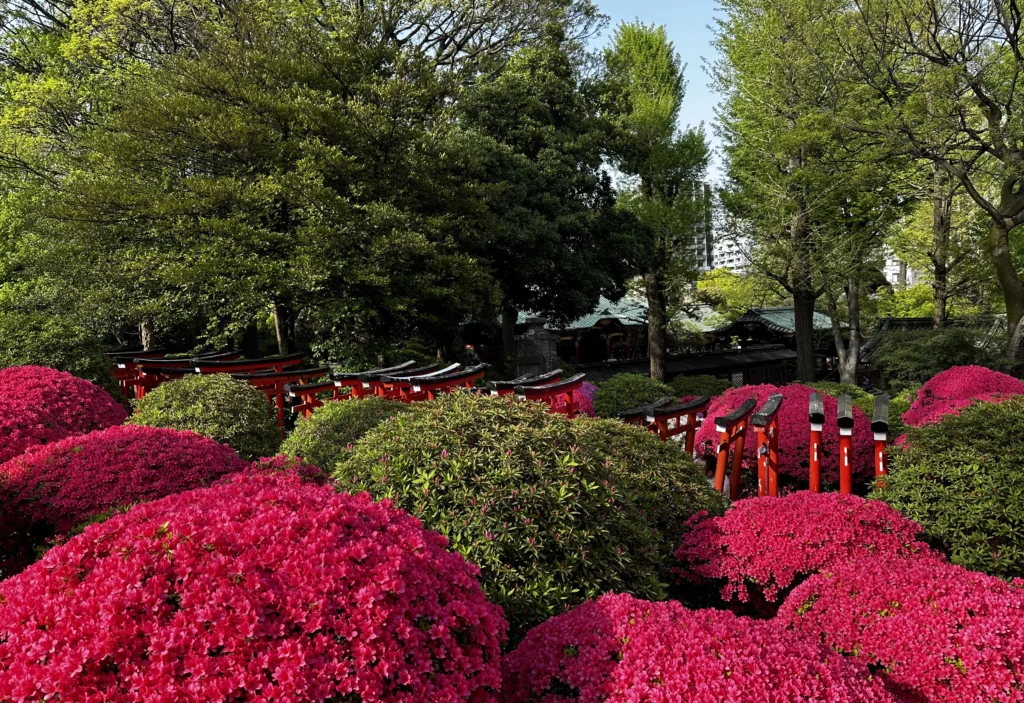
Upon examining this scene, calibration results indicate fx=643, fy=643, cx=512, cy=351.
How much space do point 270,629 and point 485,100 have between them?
1659cm

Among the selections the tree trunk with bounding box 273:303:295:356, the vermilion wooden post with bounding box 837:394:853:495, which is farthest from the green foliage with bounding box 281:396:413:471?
the tree trunk with bounding box 273:303:295:356

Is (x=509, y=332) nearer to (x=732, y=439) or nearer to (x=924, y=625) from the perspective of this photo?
(x=732, y=439)

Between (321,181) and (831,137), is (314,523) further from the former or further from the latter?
(831,137)

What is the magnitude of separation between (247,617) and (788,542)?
2.60 meters

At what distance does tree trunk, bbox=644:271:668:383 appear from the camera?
65.7 ft

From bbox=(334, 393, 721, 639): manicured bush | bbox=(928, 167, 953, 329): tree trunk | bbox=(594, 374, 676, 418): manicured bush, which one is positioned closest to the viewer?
bbox=(334, 393, 721, 639): manicured bush

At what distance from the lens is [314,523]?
6.93 feet

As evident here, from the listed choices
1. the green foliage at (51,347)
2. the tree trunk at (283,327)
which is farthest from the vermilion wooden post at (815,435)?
the tree trunk at (283,327)

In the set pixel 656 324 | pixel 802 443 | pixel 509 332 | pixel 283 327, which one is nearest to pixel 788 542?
pixel 802 443

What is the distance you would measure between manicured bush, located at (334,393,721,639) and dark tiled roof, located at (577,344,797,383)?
1666 cm

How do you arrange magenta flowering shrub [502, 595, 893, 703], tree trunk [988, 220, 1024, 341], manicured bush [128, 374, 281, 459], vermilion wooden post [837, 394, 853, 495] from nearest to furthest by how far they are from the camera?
magenta flowering shrub [502, 595, 893, 703] → vermilion wooden post [837, 394, 853, 495] → manicured bush [128, 374, 281, 459] → tree trunk [988, 220, 1024, 341]

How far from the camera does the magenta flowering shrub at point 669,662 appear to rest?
6.51 ft

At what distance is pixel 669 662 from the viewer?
6.77 feet

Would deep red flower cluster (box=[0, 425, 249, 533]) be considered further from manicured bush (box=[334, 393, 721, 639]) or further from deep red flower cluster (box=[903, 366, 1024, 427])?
deep red flower cluster (box=[903, 366, 1024, 427])
